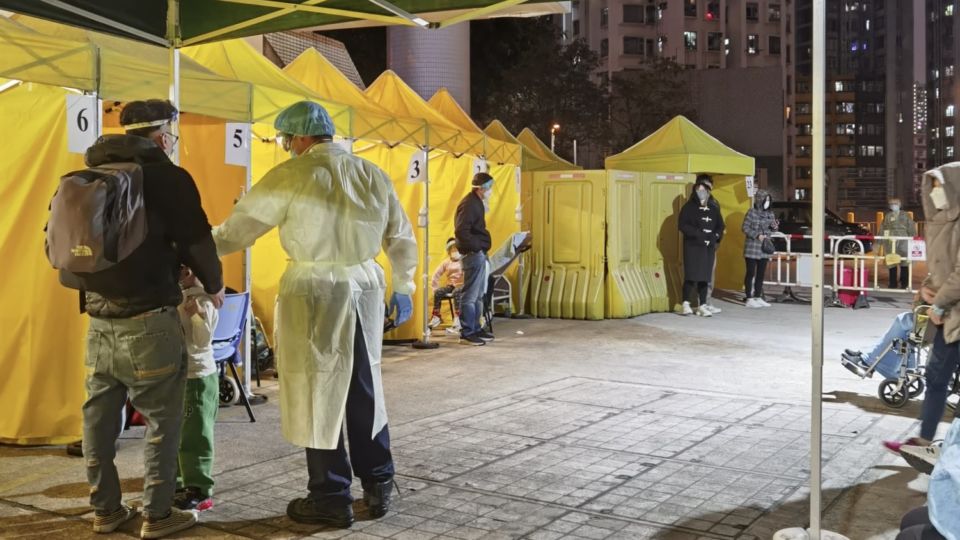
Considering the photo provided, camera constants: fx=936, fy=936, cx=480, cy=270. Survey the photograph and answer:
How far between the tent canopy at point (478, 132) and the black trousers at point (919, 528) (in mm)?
9878

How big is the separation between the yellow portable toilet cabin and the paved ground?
17.2 ft

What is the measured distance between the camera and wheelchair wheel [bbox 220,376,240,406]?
7609 millimetres

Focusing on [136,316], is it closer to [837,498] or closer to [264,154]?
[837,498]

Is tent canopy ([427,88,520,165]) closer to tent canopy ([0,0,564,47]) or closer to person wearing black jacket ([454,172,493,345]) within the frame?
person wearing black jacket ([454,172,493,345])

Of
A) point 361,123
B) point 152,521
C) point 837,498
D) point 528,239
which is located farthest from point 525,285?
point 152,521

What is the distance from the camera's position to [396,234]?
5008 millimetres

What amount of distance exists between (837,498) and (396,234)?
287 cm

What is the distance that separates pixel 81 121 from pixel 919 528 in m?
5.43

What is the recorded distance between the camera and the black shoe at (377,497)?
15.8 feet

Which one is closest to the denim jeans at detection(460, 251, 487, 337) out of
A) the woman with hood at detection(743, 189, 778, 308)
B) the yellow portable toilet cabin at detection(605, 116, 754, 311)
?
the yellow portable toilet cabin at detection(605, 116, 754, 311)

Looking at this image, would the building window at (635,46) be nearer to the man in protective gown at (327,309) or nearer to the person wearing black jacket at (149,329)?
the man in protective gown at (327,309)

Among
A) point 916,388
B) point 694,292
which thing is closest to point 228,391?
point 916,388

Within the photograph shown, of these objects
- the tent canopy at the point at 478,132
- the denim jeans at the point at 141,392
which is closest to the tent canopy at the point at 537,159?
the tent canopy at the point at 478,132

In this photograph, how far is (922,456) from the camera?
15.2 feet
